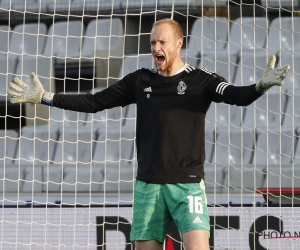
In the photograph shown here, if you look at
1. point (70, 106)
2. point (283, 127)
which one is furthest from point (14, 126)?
point (70, 106)

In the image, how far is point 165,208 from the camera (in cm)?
455

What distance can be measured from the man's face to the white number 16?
0.75 m

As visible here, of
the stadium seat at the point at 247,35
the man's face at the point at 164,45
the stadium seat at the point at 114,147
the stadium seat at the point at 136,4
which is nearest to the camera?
the man's face at the point at 164,45

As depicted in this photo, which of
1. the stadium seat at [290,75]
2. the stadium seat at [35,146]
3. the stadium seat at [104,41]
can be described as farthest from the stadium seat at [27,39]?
the stadium seat at [290,75]

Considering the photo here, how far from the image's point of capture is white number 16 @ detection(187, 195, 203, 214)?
14.5 feet

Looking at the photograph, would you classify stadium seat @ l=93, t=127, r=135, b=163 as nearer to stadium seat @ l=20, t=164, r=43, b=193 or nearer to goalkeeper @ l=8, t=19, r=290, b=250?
stadium seat @ l=20, t=164, r=43, b=193

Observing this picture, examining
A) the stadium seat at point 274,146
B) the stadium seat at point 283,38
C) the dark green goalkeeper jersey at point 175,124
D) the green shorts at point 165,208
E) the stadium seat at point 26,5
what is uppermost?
the stadium seat at point 26,5

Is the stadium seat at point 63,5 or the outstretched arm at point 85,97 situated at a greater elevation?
the stadium seat at point 63,5

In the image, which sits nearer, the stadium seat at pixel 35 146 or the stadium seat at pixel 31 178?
the stadium seat at pixel 31 178

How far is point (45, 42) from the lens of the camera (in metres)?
11.4

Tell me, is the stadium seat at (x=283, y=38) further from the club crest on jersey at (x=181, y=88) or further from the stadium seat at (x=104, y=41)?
the club crest on jersey at (x=181, y=88)

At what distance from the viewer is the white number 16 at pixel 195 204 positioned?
14.5 ft

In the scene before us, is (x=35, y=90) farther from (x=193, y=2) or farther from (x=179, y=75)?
(x=193, y=2)

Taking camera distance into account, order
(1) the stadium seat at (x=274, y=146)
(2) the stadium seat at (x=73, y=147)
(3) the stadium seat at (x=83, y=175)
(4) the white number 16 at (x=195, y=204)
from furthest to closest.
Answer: (2) the stadium seat at (x=73, y=147), (3) the stadium seat at (x=83, y=175), (1) the stadium seat at (x=274, y=146), (4) the white number 16 at (x=195, y=204)
